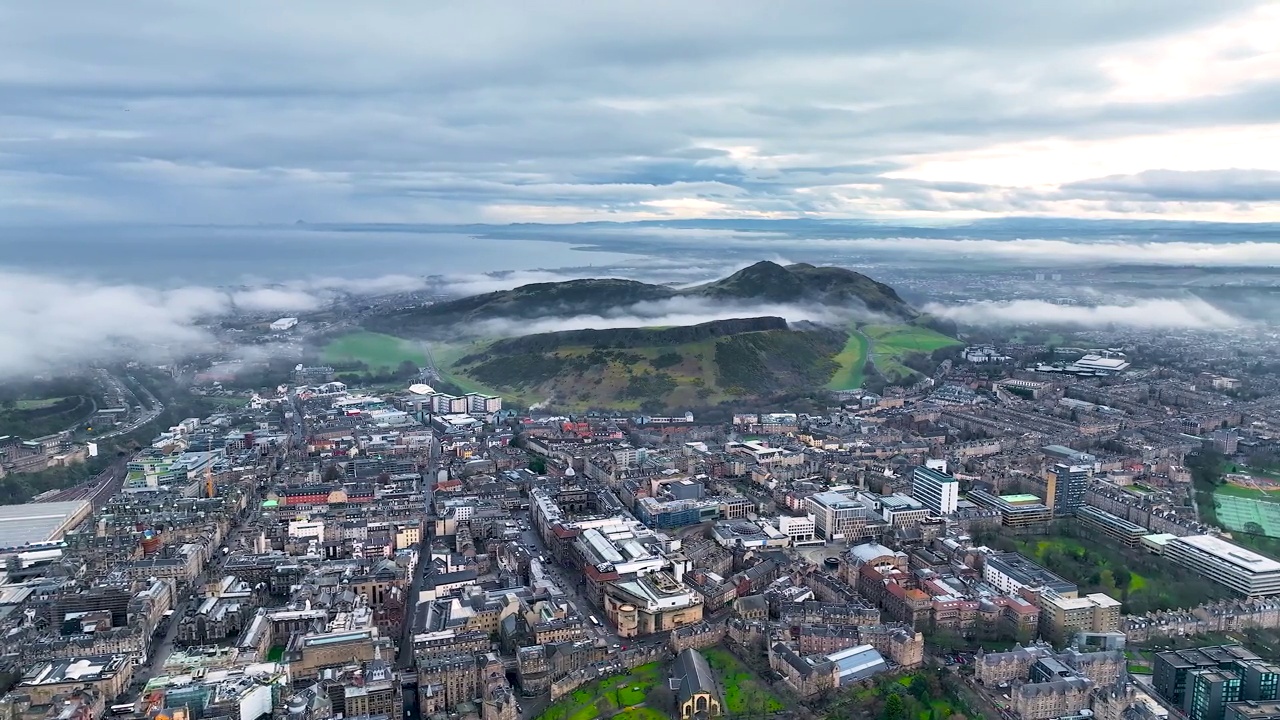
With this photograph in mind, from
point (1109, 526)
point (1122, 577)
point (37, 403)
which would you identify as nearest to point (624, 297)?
point (37, 403)

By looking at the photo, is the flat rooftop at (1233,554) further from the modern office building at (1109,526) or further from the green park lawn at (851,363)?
the green park lawn at (851,363)

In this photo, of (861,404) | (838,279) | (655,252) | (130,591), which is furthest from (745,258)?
(130,591)

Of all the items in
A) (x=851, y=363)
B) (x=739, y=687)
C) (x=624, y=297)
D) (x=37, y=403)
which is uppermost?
(x=624, y=297)

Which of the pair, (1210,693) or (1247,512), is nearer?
(1210,693)

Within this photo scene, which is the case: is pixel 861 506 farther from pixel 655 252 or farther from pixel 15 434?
pixel 655 252

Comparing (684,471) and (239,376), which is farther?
(239,376)

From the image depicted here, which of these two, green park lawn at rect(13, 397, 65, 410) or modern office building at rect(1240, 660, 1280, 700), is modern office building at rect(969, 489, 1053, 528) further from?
green park lawn at rect(13, 397, 65, 410)

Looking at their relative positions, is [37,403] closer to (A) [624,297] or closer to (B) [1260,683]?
(A) [624,297]
